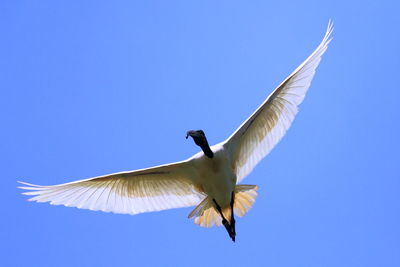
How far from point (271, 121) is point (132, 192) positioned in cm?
244

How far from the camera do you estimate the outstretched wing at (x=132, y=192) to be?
1257 centimetres

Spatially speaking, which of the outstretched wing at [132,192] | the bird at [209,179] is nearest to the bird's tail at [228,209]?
the bird at [209,179]

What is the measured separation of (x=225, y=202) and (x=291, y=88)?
203 centimetres

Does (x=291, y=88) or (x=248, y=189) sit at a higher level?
(x=291, y=88)

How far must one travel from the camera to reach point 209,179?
1258 centimetres

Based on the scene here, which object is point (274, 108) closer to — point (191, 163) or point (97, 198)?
point (191, 163)

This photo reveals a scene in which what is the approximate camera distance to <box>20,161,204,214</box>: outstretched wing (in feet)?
41.2

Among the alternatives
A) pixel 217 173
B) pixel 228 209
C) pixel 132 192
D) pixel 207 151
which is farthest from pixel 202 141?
pixel 132 192

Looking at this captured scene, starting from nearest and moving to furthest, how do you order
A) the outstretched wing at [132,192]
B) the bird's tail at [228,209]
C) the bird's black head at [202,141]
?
the bird's black head at [202,141]
the outstretched wing at [132,192]
the bird's tail at [228,209]

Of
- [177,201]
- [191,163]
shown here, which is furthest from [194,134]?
[177,201]

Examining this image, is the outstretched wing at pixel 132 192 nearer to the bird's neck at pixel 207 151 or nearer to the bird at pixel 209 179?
the bird at pixel 209 179

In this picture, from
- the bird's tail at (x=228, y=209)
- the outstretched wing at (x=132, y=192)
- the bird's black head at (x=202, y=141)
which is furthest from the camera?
Result: the bird's tail at (x=228, y=209)

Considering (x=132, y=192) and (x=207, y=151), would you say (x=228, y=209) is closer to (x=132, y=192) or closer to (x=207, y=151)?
(x=207, y=151)

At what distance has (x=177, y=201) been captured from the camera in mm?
13250
